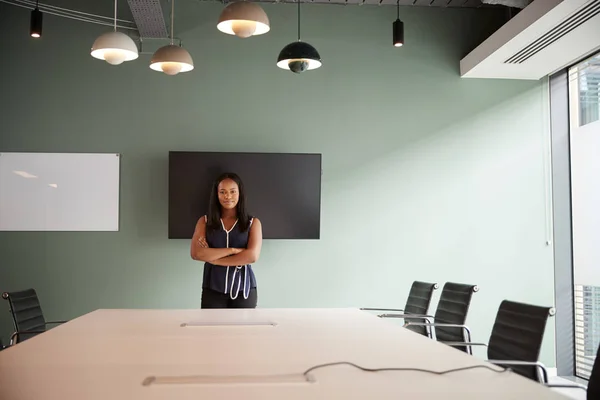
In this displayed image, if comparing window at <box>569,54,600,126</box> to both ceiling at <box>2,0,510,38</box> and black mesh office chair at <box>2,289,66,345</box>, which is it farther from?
black mesh office chair at <box>2,289,66,345</box>

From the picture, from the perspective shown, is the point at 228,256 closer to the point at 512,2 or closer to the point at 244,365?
the point at 244,365

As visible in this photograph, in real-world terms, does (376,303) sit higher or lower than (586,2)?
lower

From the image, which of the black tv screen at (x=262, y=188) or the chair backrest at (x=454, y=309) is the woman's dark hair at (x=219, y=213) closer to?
the black tv screen at (x=262, y=188)

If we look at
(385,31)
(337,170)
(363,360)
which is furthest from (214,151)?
(363,360)

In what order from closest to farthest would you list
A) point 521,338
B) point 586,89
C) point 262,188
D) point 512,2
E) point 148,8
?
1. point 521,338
2. point 512,2
3. point 148,8
4. point 262,188
5. point 586,89

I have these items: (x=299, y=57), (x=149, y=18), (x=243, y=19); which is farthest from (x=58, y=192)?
(x=243, y=19)

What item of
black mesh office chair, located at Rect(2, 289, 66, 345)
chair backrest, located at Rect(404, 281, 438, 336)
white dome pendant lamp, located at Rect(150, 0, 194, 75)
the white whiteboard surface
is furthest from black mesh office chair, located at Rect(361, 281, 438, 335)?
the white whiteboard surface

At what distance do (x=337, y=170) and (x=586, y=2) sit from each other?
9.00 feet

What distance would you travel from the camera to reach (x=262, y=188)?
6.06 m

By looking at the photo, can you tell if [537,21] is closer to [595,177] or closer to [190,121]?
[595,177]

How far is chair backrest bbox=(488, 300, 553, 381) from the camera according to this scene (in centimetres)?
299

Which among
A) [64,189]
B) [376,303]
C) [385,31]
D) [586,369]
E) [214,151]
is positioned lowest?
[586,369]

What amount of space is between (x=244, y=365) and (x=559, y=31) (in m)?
4.15

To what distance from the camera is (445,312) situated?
174 inches
